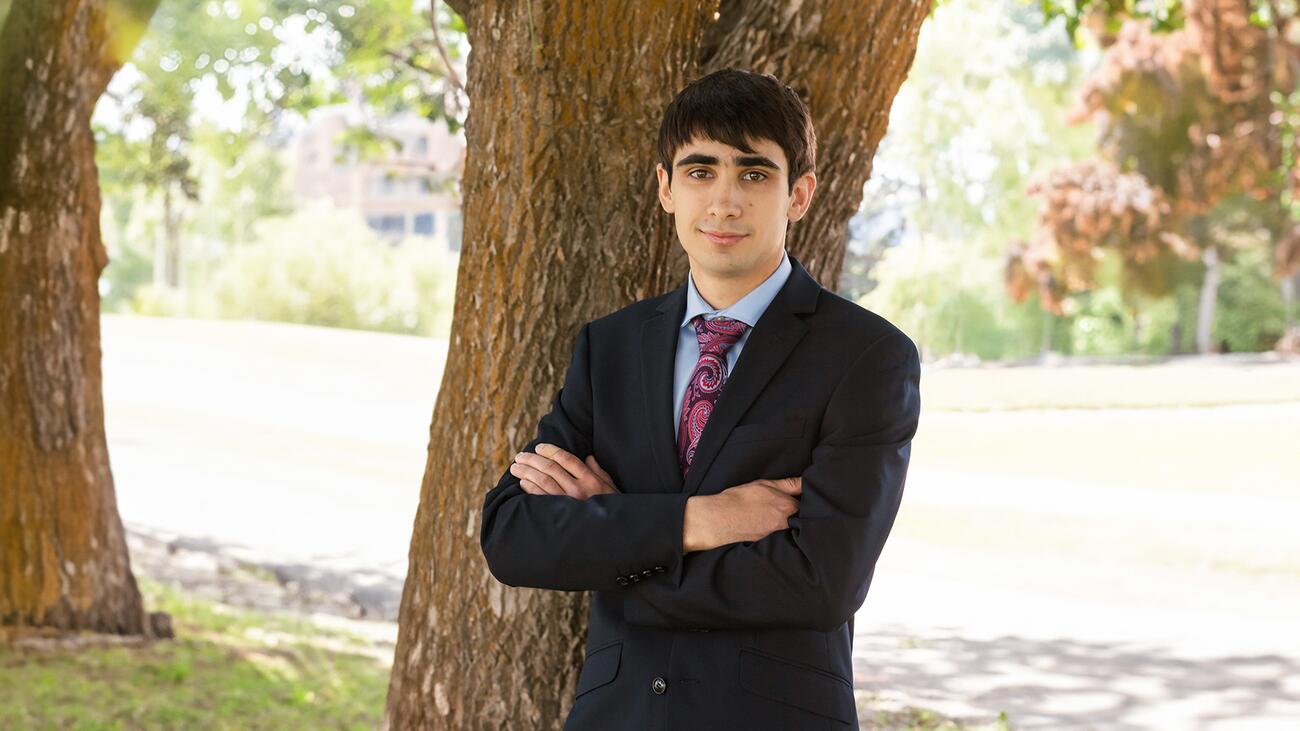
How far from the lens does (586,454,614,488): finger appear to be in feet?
8.21

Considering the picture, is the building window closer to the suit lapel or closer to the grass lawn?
the grass lawn

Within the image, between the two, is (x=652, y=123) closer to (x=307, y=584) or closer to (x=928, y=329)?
(x=307, y=584)

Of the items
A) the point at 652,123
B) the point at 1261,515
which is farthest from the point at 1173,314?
the point at 652,123

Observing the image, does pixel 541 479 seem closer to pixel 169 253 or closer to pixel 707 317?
pixel 707 317

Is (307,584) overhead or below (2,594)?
below

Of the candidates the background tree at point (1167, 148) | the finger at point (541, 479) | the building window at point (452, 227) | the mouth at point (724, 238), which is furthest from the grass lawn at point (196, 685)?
the building window at point (452, 227)

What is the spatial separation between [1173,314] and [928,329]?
6.96 meters

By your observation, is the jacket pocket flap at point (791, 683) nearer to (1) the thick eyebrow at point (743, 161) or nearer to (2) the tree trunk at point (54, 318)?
(1) the thick eyebrow at point (743, 161)

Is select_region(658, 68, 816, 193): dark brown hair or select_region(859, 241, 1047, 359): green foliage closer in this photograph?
select_region(658, 68, 816, 193): dark brown hair

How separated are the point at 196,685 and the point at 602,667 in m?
4.43

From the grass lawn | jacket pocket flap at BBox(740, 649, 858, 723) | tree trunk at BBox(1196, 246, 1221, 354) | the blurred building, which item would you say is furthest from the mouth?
the blurred building

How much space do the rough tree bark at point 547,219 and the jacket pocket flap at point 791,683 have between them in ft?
3.94

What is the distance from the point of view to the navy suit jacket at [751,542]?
2271 millimetres

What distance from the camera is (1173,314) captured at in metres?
30.8
